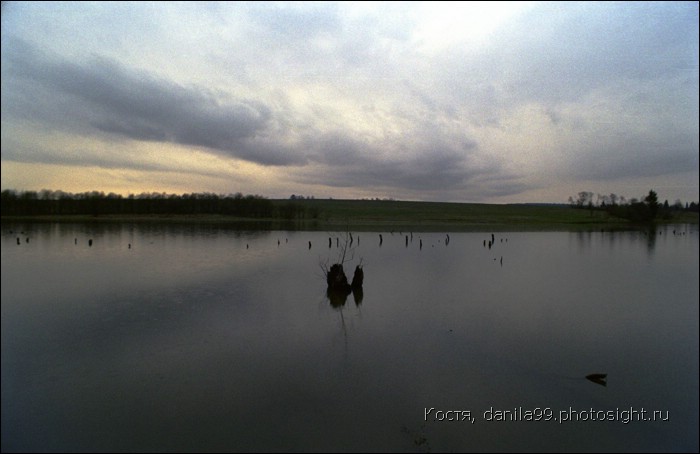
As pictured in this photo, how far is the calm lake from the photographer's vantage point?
23.8 ft

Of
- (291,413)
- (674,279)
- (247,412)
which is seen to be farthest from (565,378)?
(674,279)

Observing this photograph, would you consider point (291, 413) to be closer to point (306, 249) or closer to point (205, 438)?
point (205, 438)

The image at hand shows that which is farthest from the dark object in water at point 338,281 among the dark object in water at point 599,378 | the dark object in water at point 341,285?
the dark object in water at point 599,378

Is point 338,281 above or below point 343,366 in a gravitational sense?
above

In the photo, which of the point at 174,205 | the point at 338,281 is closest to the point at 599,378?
the point at 338,281

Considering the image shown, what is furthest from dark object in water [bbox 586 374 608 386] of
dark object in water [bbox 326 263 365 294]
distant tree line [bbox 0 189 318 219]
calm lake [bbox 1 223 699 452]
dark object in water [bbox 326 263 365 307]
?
distant tree line [bbox 0 189 318 219]

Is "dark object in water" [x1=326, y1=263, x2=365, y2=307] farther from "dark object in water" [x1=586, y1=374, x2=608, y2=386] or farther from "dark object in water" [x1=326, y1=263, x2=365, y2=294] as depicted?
"dark object in water" [x1=586, y1=374, x2=608, y2=386]

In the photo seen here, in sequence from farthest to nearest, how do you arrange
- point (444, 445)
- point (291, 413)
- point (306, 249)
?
1. point (306, 249)
2. point (291, 413)
3. point (444, 445)

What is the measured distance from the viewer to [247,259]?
31062 millimetres

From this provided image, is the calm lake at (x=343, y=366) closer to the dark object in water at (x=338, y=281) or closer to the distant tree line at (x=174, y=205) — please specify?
the dark object in water at (x=338, y=281)

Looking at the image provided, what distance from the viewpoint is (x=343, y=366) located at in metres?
10.3

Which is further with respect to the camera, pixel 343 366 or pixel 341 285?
pixel 341 285

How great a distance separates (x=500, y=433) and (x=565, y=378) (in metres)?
3.47

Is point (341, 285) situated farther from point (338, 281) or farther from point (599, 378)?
point (599, 378)
